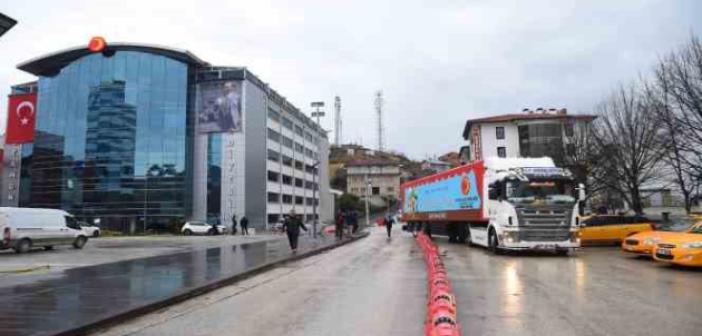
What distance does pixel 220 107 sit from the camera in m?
73.3

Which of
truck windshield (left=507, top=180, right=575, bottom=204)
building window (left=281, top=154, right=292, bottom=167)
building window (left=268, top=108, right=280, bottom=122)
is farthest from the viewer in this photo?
building window (left=281, top=154, right=292, bottom=167)

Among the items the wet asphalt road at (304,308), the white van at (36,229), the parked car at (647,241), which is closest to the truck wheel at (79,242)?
the white van at (36,229)

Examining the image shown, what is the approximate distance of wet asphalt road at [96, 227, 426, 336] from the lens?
24.4 feet

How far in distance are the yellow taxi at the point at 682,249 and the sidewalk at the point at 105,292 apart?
10809mm

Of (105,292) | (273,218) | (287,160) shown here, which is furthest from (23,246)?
(287,160)

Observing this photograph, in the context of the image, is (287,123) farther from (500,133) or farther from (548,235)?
(548,235)

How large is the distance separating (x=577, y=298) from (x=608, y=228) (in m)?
15.7

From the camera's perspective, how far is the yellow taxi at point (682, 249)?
13.8 meters

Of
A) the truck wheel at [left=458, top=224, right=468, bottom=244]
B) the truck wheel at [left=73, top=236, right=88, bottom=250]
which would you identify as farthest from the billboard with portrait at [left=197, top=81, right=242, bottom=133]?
the truck wheel at [left=458, top=224, right=468, bottom=244]

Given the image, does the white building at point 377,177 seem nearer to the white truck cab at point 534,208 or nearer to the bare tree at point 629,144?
the bare tree at point 629,144

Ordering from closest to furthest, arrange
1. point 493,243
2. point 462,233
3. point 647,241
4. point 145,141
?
1. point 647,241
2. point 493,243
3. point 462,233
4. point 145,141

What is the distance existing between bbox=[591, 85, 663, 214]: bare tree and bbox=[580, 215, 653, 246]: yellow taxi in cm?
438

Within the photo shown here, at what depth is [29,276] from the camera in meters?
13.3

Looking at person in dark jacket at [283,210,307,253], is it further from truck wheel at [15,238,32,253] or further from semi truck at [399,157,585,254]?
truck wheel at [15,238,32,253]
